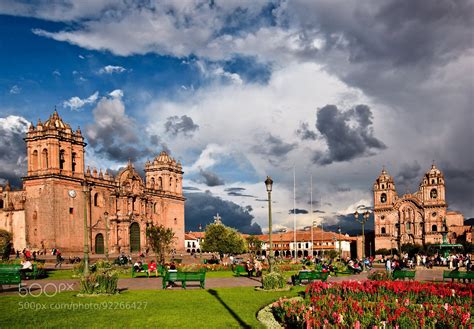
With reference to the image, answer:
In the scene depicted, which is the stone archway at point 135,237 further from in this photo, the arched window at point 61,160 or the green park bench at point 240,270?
the green park bench at point 240,270

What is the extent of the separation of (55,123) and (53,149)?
3703 mm

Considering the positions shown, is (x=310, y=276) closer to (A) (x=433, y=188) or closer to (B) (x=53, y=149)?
(B) (x=53, y=149)

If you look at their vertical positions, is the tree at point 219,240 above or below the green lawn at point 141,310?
below

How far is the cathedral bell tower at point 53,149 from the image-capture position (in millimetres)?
49562

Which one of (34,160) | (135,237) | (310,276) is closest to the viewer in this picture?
(310,276)

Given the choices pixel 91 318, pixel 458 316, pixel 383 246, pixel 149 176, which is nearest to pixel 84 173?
pixel 149 176

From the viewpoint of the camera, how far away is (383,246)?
88.8 meters

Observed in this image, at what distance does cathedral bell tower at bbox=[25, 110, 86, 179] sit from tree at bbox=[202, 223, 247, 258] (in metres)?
18.2

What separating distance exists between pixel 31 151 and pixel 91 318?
4311 cm

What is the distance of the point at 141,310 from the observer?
13477 millimetres

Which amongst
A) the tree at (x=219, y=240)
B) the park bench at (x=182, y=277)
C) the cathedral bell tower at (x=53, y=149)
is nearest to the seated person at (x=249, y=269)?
the park bench at (x=182, y=277)

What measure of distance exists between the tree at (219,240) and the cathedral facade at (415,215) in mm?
34869

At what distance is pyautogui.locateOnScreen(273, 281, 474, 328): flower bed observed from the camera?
9.17m

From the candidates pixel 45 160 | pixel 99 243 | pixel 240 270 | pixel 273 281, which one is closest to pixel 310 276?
pixel 273 281
